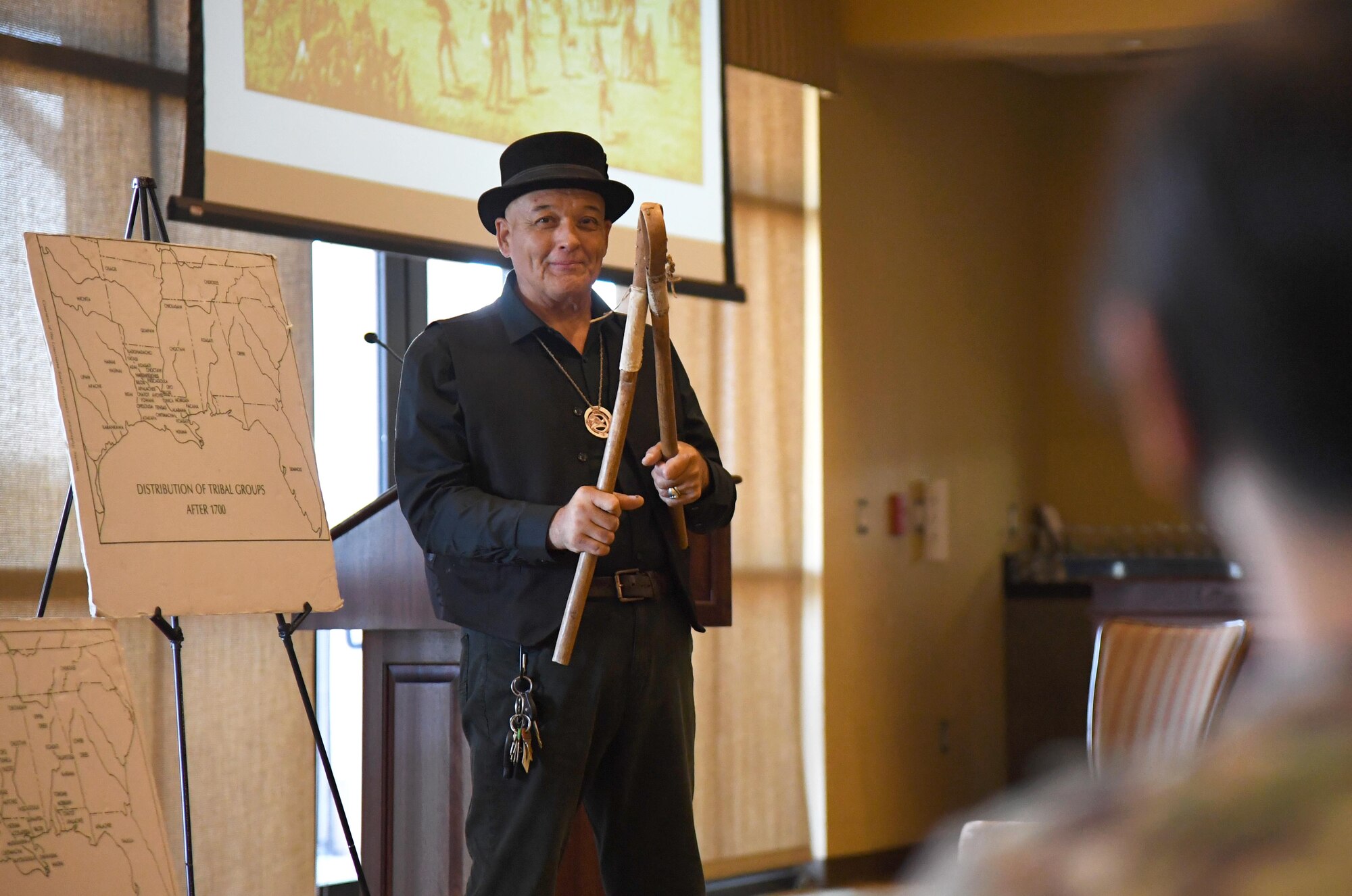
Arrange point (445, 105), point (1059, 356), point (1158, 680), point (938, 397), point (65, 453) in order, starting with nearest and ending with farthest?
point (65, 453)
point (1158, 680)
point (445, 105)
point (938, 397)
point (1059, 356)

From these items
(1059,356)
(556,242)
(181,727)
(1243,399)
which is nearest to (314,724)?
(181,727)

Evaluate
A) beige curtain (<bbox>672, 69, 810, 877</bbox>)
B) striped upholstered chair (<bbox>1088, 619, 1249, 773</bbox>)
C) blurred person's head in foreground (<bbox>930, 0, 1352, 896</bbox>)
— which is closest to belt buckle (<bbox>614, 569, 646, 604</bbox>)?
striped upholstered chair (<bbox>1088, 619, 1249, 773</bbox>)

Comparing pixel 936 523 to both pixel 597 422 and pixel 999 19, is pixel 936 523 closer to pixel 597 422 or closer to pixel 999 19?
pixel 999 19

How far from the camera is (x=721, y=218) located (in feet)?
13.9

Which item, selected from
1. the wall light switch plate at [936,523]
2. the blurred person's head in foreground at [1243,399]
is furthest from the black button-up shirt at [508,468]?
the wall light switch plate at [936,523]

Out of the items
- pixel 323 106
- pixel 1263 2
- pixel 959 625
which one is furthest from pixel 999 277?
pixel 1263 2

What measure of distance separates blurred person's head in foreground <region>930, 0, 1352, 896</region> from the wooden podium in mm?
2324

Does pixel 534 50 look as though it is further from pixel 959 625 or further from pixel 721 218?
pixel 959 625

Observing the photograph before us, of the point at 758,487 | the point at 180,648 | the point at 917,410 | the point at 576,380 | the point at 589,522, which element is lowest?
the point at 180,648

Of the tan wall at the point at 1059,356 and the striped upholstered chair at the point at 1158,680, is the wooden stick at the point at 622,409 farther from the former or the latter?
the tan wall at the point at 1059,356

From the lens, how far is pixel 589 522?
2.11m

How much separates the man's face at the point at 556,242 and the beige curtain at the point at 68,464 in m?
1.26

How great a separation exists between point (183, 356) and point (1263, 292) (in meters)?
2.37

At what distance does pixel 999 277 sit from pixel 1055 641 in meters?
1.68
